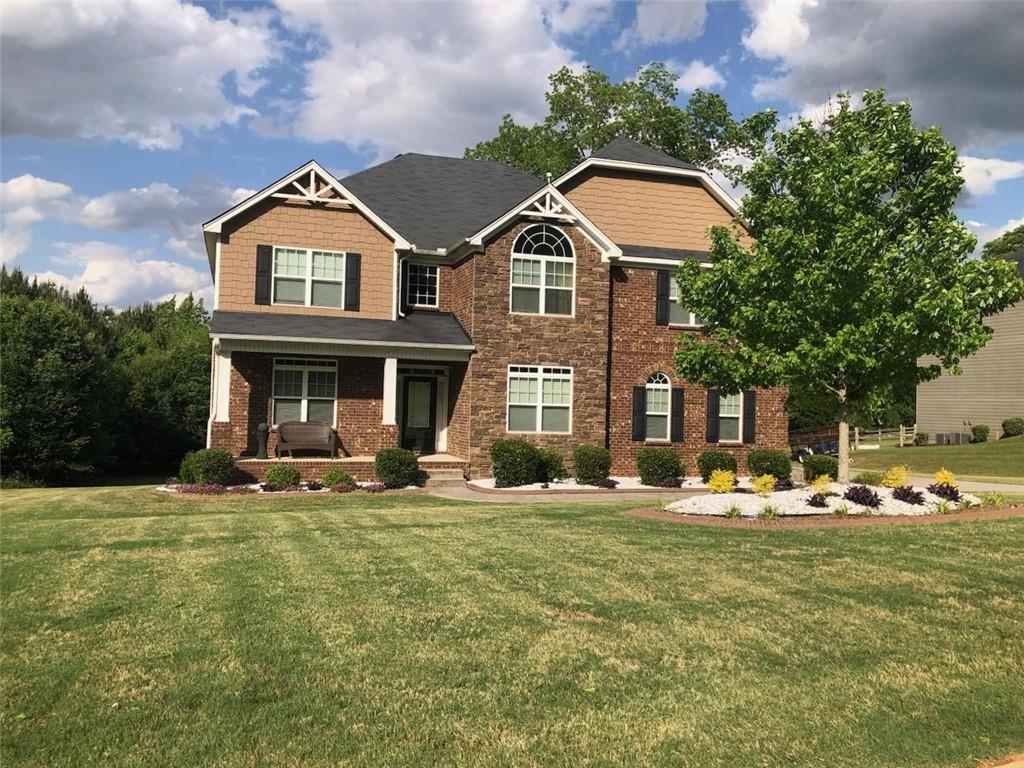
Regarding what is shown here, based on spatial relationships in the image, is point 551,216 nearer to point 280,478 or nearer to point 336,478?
point 336,478

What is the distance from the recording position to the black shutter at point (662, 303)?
2055 centimetres

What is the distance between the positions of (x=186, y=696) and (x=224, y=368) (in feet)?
47.7

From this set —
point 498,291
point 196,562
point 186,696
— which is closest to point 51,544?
point 196,562

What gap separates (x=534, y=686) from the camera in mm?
4762

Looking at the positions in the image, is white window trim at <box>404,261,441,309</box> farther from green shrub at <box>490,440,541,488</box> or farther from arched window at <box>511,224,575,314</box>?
green shrub at <box>490,440,541,488</box>

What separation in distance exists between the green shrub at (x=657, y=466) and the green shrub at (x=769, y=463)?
88.8 inches

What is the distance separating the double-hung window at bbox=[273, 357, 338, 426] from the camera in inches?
742

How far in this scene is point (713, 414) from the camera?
2094 centimetres

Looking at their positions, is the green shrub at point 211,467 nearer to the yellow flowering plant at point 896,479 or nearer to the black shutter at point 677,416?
the black shutter at point 677,416

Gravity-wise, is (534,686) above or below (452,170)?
below

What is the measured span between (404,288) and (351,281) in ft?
5.73

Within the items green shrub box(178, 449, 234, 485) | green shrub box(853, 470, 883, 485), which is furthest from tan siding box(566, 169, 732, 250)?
green shrub box(178, 449, 234, 485)

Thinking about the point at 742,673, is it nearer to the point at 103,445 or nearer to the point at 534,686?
the point at 534,686

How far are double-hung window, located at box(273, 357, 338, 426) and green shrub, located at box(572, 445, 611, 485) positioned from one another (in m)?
6.29
